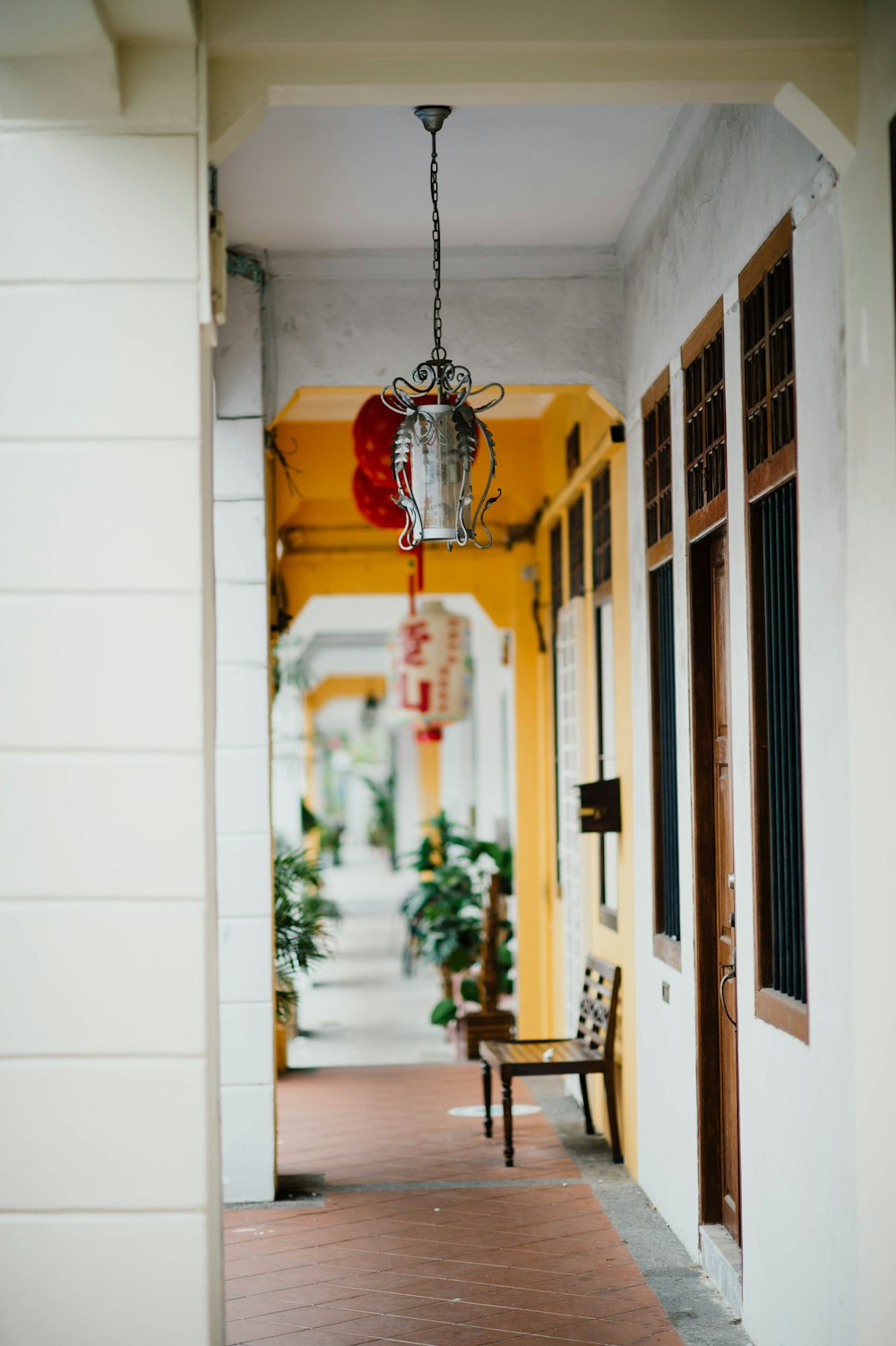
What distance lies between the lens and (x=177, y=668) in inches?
101

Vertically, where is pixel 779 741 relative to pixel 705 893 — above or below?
above

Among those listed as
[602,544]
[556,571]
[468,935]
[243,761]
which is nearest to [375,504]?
[602,544]

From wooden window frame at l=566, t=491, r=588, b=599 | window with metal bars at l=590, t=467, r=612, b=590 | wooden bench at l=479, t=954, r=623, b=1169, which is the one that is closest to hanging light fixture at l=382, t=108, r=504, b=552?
window with metal bars at l=590, t=467, r=612, b=590

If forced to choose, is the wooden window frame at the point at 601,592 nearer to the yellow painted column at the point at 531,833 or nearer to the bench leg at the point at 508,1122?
the bench leg at the point at 508,1122

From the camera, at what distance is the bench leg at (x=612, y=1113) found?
5.59 meters

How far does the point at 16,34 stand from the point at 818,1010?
2501mm

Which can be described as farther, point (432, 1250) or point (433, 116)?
point (432, 1250)

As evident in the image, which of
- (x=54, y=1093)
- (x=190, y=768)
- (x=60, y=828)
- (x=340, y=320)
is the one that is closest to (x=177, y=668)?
(x=190, y=768)

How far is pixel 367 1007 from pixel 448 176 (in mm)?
7845

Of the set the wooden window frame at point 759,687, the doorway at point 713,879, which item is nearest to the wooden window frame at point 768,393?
the wooden window frame at point 759,687

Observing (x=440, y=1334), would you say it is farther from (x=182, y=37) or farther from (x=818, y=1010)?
(x=182, y=37)

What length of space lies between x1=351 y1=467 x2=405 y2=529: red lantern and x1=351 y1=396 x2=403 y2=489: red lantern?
48 cm

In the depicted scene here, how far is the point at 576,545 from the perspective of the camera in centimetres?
716

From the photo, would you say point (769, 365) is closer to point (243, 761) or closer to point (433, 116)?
point (433, 116)
